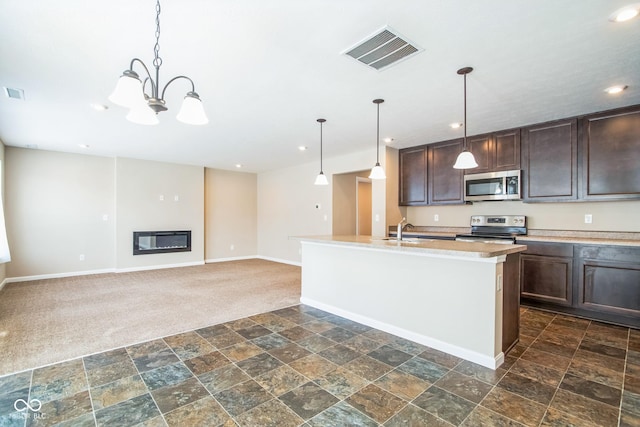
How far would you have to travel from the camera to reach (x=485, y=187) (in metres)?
4.58

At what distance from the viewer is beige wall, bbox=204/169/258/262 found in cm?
794

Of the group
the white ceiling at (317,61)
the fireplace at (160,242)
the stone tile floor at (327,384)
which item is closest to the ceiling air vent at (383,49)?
the white ceiling at (317,61)

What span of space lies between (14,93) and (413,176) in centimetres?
541

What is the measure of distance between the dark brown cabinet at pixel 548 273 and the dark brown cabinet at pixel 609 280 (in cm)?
11

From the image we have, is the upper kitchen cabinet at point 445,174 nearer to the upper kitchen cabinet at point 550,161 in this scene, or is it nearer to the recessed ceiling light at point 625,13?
the upper kitchen cabinet at point 550,161

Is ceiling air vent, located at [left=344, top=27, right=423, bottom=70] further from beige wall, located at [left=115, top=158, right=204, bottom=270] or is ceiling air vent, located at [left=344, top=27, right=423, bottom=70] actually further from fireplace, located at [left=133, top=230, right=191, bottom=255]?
fireplace, located at [left=133, top=230, right=191, bottom=255]

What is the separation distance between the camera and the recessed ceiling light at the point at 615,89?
2.96 meters

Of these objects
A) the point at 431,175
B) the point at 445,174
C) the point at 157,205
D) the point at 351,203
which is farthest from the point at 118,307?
the point at 445,174

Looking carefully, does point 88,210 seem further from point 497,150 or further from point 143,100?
point 497,150

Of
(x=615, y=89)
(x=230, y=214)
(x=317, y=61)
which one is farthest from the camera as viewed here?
(x=230, y=214)

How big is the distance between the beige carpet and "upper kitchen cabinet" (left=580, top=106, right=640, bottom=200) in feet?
13.4

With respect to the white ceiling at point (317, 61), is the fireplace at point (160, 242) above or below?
below

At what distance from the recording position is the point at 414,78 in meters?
2.79

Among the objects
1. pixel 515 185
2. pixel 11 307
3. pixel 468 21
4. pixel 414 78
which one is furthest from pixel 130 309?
pixel 515 185
